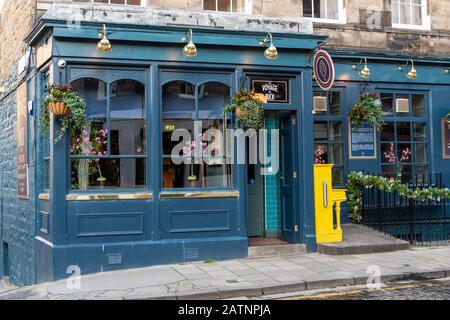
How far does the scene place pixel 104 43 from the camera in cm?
882

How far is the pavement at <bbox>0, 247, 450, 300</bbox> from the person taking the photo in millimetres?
7633

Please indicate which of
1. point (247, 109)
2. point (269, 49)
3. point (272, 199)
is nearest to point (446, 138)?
point (272, 199)

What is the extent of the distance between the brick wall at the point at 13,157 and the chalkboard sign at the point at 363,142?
22.3 feet

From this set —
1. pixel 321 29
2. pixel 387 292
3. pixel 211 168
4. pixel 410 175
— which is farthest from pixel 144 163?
pixel 410 175

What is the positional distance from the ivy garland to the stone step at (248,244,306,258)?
2208 mm

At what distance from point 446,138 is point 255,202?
5.14m

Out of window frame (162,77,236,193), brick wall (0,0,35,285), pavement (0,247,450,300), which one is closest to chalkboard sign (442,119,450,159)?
pavement (0,247,450,300)

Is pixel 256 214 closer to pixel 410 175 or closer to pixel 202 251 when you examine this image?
pixel 202 251

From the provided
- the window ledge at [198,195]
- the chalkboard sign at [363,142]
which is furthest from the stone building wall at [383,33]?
the window ledge at [198,195]

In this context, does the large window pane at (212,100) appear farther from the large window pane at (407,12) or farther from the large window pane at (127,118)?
the large window pane at (407,12)

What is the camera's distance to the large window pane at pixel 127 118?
9.59 m

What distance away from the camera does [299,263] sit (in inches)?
372

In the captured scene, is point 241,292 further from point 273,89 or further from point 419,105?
point 419,105
